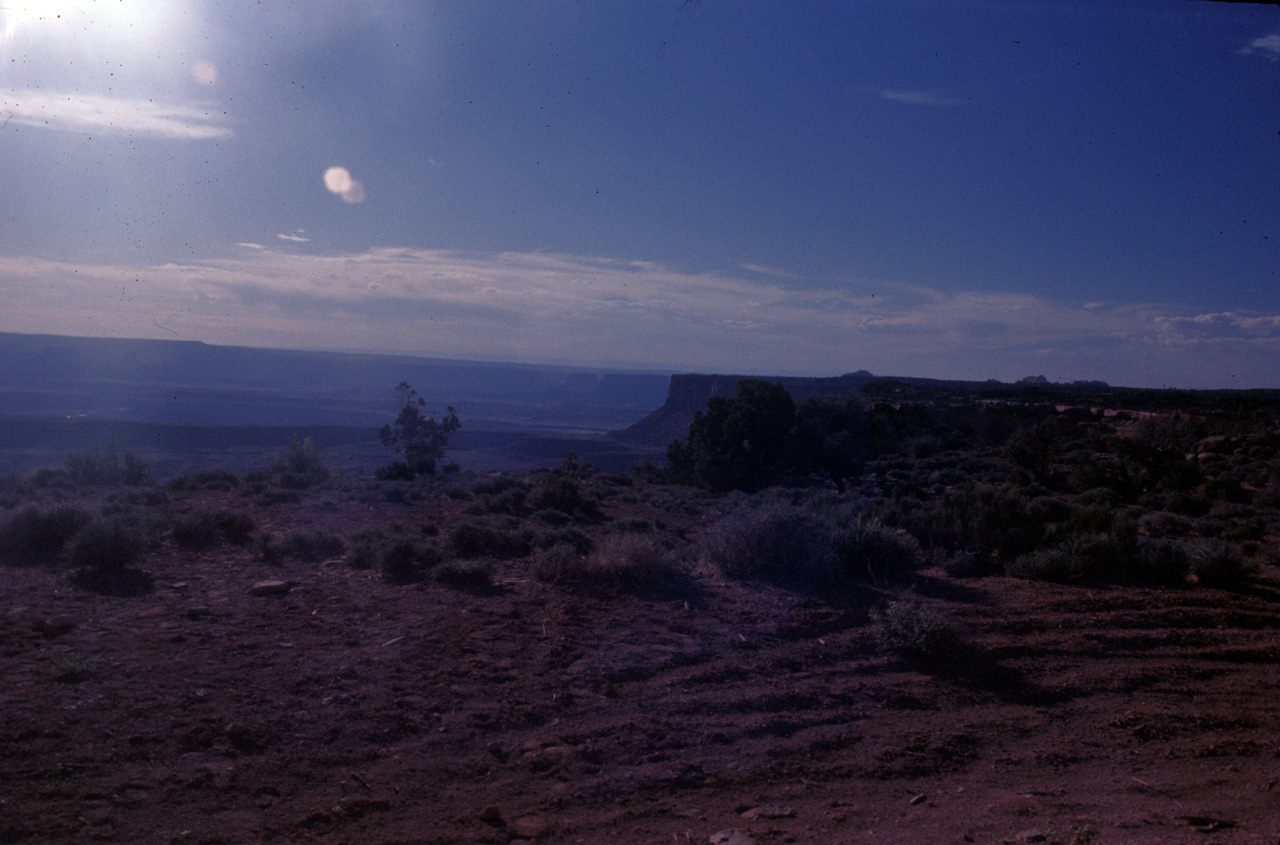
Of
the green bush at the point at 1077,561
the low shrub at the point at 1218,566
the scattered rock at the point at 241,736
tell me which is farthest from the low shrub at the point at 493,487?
the low shrub at the point at 1218,566

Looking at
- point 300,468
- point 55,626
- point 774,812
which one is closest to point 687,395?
point 300,468

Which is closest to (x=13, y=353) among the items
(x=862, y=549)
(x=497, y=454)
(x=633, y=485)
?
(x=497, y=454)

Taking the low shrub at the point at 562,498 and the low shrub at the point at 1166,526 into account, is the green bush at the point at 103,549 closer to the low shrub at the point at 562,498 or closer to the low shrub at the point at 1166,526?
the low shrub at the point at 562,498

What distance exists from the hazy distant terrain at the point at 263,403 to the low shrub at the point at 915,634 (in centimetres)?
2750

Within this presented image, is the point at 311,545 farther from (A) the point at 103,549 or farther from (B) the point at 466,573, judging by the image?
(B) the point at 466,573

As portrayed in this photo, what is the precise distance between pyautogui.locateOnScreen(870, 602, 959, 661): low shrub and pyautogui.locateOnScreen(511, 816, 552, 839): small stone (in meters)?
4.10

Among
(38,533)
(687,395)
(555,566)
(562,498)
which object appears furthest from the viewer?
(687,395)

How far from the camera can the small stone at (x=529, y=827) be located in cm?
404

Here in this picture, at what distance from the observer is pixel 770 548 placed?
31.2 feet

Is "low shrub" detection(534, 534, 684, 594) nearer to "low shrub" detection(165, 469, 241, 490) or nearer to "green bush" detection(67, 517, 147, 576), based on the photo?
"green bush" detection(67, 517, 147, 576)

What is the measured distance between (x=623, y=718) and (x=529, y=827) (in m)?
1.49

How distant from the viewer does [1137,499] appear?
19.8 meters

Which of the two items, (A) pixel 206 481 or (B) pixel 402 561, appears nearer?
(B) pixel 402 561

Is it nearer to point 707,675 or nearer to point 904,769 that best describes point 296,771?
point 707,675
